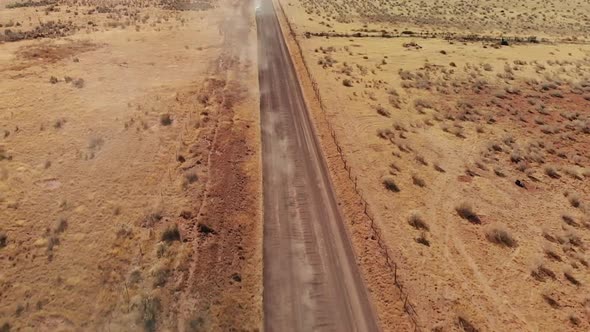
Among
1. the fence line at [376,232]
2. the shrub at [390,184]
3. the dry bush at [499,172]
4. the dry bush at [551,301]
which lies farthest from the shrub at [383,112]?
the dry bush at [551,301]

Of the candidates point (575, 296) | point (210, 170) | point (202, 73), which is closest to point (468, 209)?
point (575, 296)

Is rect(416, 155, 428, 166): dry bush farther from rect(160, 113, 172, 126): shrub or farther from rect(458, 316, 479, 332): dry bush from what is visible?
rect(160, 113, 172, 126): shrub

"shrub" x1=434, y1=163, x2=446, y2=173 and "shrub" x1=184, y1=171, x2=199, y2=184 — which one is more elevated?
"shrub" x1=434, y1=163, x2=446, y2=173

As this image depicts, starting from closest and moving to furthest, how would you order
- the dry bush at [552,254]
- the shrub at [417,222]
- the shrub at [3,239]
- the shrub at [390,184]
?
1. the shrub at [3,239]
2. the dry bush at [552,254]
3. the shrub at [417,222]
4. the shrub at [390,184]

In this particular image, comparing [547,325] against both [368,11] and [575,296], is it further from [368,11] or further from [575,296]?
[368,11]

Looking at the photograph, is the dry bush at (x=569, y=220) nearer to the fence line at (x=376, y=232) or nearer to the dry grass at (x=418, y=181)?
the dry grass at (x=418, y=181)

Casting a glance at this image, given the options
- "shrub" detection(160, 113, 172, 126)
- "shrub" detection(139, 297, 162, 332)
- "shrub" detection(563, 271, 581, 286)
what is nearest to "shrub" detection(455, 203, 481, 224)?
"shrub" detection(563, 271, 581, 286)
